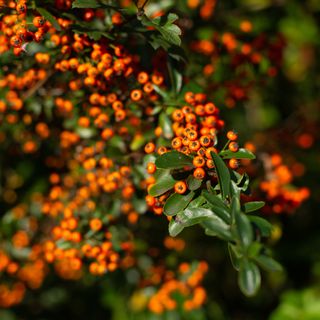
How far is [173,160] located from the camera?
210 centimetres

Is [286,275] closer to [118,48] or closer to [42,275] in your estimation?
[42,275]

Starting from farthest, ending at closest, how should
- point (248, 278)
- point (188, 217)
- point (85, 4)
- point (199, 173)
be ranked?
point (85, 4) < point (199, 173) < point (188, 217) < point (248, 278)

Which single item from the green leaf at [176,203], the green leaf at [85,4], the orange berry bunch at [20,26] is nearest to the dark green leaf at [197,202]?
the green leaf at [176,203]

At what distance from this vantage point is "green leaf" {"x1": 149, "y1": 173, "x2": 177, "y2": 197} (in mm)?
2191

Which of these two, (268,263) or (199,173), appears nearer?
(268,263)

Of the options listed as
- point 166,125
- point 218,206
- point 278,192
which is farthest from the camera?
point 278,192

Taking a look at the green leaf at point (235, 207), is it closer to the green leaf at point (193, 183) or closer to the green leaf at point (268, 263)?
the green leaf at point (268, 263)

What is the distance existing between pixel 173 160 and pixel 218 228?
1.61 ft

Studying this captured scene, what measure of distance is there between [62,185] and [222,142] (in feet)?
5.02

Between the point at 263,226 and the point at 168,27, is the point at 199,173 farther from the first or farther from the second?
the point at 168,27

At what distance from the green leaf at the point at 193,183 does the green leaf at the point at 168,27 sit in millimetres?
720

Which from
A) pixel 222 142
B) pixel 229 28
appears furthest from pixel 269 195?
pixel 229 28

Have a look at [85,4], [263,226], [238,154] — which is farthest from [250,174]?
[85,4]

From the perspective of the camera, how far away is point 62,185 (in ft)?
12.3
